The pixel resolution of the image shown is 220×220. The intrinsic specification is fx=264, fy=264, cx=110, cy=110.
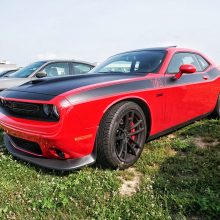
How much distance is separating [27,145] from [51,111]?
1.95ft

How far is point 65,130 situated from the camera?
240 cm

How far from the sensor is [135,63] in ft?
12.3

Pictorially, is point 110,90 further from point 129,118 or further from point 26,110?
point 26,110

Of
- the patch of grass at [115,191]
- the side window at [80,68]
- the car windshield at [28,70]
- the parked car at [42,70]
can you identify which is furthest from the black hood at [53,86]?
the side window at [80,68]

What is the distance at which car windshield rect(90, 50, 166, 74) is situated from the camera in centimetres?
355

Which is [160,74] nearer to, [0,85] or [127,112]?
[127,112]

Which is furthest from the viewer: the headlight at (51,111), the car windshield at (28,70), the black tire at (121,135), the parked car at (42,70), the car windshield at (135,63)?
the car windshield at (28,70)

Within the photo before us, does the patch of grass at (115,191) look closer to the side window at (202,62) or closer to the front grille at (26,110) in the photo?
the front grille at (26,110)

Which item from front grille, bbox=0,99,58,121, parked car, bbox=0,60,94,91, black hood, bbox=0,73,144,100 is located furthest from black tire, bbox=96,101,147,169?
parked car, bbox=0,60,94,91

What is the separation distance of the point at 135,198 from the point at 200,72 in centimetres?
272

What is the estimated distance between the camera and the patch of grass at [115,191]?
2082 mm

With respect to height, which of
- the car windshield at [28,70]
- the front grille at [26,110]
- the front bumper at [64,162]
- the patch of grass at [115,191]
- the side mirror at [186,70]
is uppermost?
the side mirror at [186,70]

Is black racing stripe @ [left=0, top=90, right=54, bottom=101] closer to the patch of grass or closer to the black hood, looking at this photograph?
the black hood

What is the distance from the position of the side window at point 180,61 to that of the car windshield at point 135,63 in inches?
6.8
